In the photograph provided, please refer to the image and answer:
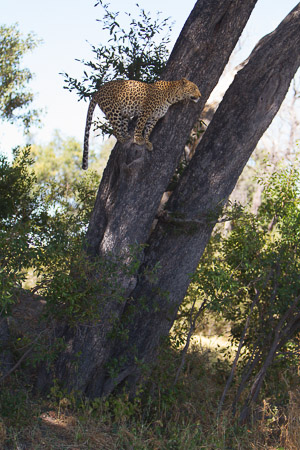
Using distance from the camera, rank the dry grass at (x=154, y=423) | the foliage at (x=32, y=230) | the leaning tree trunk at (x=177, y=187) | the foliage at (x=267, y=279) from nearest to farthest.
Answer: the foliage at (x=32, y=230), the dry grass at (x=154, y=423), the leaning tree trunk at (x=177, y=187), the foliage at (x=267, y=279)

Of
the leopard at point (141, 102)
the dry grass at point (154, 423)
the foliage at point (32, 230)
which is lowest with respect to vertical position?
the dry grass at point (154, 423)

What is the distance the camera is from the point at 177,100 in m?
6.58

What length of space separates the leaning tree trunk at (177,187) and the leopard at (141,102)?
0.48 feet

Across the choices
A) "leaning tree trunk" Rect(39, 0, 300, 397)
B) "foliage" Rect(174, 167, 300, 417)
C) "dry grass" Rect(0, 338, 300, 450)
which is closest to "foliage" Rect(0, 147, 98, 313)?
"leaning tree trunk" Rect(39, 0, 300, 397)

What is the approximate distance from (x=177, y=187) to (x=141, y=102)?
117 cm

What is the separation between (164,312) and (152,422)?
1291 millimetres

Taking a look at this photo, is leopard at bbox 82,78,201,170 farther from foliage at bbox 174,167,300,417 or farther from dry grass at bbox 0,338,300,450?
dry grass at bbox 0,338,300,450

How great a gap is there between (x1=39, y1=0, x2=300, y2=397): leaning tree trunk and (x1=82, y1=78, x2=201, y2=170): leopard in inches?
5.8

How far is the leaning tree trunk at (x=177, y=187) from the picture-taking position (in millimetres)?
6578

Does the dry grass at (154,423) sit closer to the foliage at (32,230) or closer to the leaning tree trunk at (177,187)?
the leaning tree trunk at (177,187)

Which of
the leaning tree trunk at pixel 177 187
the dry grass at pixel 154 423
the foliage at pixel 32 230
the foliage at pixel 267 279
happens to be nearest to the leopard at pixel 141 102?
the leaning tree trunk at pixel 177 187

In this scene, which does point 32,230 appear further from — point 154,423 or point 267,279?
point 267,279

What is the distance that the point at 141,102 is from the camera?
6641 mm

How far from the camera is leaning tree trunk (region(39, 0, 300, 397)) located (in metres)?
6.58
